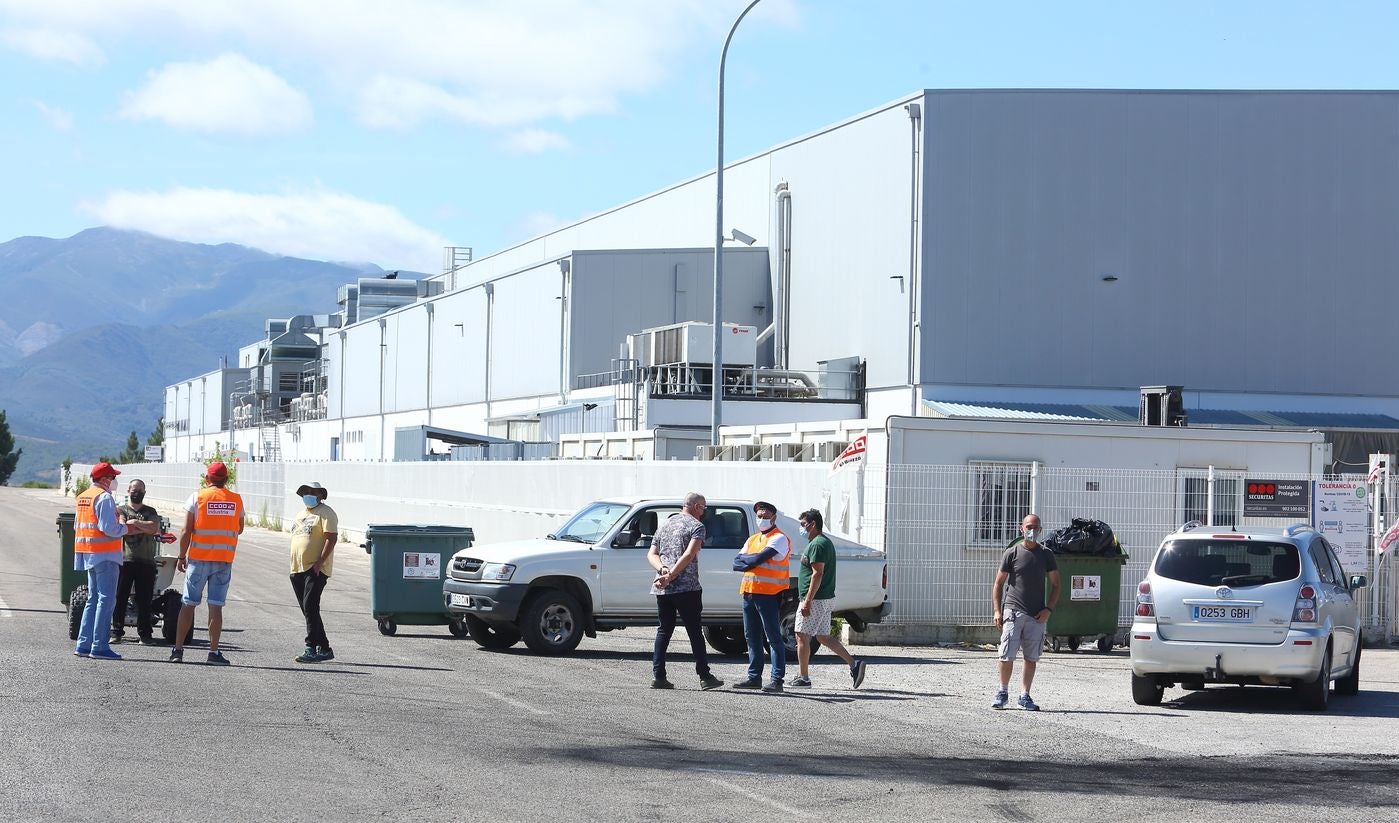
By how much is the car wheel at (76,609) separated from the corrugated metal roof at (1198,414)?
28452mm

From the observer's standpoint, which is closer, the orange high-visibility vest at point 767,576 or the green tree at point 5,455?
the orange high-visibility vest at point 767,576

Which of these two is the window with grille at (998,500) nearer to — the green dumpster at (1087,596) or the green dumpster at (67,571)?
the green dumpster at (1087,596)

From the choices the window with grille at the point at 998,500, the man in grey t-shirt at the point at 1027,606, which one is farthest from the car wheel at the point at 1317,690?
the window with grille at the point at 998,500

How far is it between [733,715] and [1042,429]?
9.01m

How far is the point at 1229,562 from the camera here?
14727 millimetres

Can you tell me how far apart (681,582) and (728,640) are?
3.95m

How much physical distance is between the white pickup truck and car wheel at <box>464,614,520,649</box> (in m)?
0.01

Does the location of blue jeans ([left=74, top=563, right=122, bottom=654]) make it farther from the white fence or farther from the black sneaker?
the white fence

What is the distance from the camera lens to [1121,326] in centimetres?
4447

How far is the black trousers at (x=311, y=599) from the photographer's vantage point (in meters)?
16.0

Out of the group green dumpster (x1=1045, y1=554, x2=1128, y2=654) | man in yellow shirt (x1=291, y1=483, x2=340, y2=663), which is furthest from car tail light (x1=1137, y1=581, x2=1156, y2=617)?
man in yellow shirt (x1=291, y1=483, x2=340, y2=663)

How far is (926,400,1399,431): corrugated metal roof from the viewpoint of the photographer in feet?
140

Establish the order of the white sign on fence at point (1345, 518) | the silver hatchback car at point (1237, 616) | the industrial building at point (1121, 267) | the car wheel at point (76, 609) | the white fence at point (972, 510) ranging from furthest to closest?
the industrial building at point (1121, 267) → the white sign on fence at point (1345, 518) → the white fence at point (972, 510) → the car wheel at point (76, 609) → the silver hatchback car at point (1237, 616)

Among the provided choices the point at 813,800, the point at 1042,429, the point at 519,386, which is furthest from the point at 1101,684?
the point at 519,386
